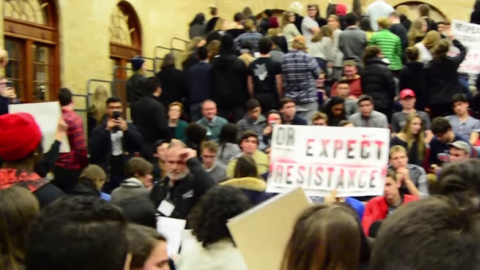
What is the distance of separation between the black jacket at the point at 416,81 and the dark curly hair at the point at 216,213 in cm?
805

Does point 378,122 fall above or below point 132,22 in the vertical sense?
below

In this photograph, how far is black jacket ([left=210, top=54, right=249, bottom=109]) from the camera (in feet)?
39.5

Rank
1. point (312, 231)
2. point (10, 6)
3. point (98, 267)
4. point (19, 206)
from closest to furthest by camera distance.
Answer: point (98, 267) < point (312, 231) < point (19, 206) < point (10, 6)

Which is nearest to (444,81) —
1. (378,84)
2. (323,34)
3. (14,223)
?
(378,84)

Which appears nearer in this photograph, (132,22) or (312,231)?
(312,231)

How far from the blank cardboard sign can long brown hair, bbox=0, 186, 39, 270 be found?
1.09 m

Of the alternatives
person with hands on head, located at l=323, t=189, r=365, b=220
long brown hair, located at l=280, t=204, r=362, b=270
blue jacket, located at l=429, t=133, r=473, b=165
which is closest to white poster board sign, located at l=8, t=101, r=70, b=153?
person with hands on head, located at l=323, t=189, r=365, b=220

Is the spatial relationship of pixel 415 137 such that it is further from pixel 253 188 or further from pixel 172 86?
pixel 172 86

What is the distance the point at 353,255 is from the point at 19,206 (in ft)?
4.45

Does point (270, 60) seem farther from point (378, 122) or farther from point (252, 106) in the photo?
point (378, 122)

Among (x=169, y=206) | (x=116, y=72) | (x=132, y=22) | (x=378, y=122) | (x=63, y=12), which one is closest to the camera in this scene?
(x=169, y=206)

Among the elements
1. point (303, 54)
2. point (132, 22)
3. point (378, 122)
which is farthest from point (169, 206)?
point (132, 22)

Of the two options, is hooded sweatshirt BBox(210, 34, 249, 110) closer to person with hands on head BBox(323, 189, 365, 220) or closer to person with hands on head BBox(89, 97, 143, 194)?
person with hands on head BBox(89, 97, 143, 194)

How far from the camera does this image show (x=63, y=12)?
17016 millimetres
